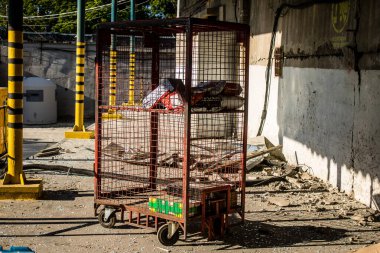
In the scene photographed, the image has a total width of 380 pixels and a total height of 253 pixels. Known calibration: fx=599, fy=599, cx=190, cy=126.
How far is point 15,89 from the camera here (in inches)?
320

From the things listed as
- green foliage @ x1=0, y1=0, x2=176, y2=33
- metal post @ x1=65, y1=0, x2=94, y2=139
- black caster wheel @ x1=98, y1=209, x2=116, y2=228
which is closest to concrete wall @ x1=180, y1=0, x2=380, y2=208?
black caster wheel @ x1=98, y1=209, x2=116, y2=228

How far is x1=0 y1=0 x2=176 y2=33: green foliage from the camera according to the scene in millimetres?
41125

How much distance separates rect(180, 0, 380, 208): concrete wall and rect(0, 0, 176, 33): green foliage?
28652mm

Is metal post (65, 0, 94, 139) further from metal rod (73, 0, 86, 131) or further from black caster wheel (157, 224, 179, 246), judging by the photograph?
black caster wheel (157, 224, 179, 246)

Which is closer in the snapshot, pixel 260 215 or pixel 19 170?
pixel 260 215

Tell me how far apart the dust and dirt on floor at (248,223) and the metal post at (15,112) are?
7.0 inches

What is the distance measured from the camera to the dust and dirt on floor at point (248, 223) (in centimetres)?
638

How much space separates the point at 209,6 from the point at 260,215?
11832 mm

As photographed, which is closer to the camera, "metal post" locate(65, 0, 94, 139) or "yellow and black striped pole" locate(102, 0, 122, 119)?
"yellow and black striped pole" locate(102, 0, 122, 119)

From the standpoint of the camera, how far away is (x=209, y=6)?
18.5m

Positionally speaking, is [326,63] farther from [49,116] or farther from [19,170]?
[49,116]

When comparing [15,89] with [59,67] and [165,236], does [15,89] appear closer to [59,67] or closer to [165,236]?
[165,236]

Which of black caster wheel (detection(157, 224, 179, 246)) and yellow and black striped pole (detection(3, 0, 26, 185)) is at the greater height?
yellow and black striped pole (detection(3, 0, 26, 185))

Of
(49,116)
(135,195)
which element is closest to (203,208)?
(135,195)
